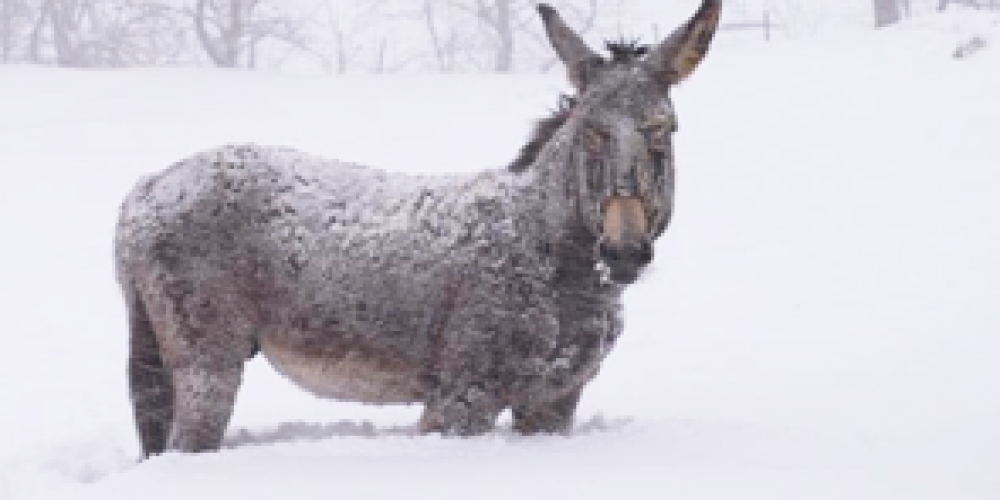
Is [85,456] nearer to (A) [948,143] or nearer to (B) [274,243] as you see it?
(B) [274,243]

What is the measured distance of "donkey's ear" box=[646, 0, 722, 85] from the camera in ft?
13.1

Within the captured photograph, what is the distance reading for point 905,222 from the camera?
38.3ft

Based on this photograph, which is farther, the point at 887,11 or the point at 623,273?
the point at 887,11

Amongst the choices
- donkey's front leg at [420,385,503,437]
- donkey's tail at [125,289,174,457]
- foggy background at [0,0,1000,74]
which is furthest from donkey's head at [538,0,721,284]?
foggy background at [0,0,1000,74]

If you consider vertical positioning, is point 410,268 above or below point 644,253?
below

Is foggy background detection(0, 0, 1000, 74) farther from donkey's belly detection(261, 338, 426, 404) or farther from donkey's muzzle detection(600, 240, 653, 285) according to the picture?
donkey's muzzle detection(600, 240, 653, 285)

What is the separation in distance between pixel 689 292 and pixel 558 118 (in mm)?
5983

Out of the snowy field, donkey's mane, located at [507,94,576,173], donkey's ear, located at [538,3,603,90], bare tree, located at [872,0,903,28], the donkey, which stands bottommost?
the snowy field

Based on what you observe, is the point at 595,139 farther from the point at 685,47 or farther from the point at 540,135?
the point at 540,135

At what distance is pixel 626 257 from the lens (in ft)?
11.7

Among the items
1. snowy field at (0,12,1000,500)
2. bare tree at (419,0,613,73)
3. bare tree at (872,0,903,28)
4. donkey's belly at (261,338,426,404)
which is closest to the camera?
snowy field at (0,12,1000,500)

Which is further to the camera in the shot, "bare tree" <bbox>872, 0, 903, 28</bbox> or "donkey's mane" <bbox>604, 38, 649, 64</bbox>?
"bare tree" <bbox>872, 0, 903, 28</bbox>

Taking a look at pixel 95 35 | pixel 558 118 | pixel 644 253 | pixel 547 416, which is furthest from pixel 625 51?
pixel 95 35

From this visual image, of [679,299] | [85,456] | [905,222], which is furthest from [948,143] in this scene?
[85,456]
